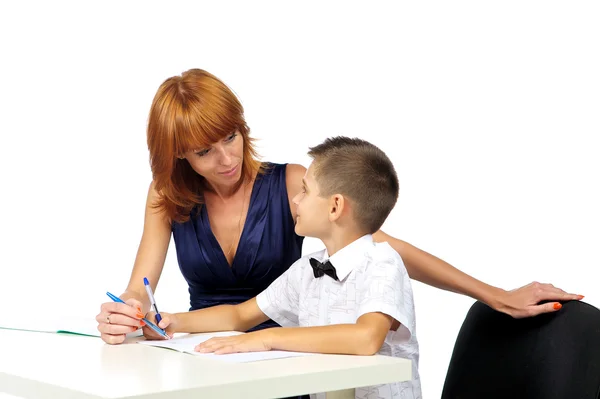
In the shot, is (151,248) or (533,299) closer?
(533,299)

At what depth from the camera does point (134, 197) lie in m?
4.05

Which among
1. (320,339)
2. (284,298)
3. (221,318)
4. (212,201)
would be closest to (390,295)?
(320,339)

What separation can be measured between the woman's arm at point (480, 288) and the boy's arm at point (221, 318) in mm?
352

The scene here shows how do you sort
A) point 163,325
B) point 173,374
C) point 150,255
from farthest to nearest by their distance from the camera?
point 150,255, point 163,325, point 173,374

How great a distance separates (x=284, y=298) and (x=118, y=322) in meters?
0.38

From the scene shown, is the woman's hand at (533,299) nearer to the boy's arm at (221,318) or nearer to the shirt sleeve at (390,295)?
the shirt sleeve at (390,295)

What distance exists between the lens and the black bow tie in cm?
185

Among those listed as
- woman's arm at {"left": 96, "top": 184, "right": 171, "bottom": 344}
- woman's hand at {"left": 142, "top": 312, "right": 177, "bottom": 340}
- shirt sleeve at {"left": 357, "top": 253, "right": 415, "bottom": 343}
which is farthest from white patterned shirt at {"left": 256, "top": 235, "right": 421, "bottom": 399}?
woman's arm at {"left": 96, "top": 184, "right": 171, "bottom": 344}

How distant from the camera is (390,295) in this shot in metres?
1.70

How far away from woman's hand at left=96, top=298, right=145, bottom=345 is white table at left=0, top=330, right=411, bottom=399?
106 mm

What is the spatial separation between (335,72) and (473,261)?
3.67 feet

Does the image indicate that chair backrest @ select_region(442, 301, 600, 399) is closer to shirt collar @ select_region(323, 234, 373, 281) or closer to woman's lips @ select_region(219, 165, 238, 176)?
shirt collar @ select_region(323, 234, 373, 281)

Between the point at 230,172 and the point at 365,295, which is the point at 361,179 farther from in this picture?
the point at 230,172

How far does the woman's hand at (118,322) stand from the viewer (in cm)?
185
